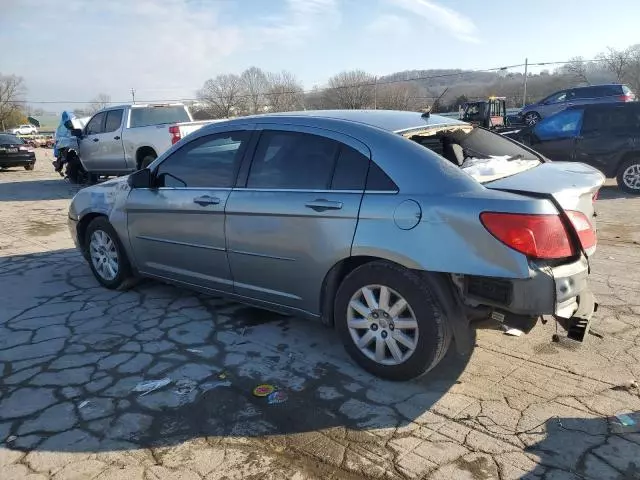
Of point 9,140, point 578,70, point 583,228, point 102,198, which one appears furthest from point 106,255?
point 578,70

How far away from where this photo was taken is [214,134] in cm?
430

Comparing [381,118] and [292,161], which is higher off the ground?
[381,118]

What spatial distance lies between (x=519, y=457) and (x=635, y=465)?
1.72 feet

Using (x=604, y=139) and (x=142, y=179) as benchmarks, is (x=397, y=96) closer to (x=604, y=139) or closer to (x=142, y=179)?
(x=604, y=139)

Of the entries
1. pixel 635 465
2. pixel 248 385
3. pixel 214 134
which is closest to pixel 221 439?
pixel 248 385

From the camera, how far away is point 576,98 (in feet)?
74.2

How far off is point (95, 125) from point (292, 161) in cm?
1127

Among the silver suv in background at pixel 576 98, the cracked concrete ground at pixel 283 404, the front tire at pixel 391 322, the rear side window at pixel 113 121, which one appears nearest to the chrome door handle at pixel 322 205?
the front tire at pixel 391 322

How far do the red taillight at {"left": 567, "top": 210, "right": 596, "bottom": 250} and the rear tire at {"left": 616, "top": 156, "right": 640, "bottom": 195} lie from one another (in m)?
8.24

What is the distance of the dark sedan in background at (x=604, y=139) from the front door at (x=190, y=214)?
8.68 meters

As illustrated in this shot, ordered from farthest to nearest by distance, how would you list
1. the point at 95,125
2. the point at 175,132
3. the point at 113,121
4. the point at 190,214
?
the point at 95,125 < the point at 113,121 < the point at 175,132 < the point at 190,214

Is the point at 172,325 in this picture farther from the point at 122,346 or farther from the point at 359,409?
the point at 359,409

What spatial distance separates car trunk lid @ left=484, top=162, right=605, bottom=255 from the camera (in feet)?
9.76

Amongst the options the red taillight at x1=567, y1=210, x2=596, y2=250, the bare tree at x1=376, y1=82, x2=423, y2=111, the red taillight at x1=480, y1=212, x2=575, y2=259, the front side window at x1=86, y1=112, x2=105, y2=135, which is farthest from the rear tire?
the bare tree at x1=376, y1=82, x2=423, y2=111
